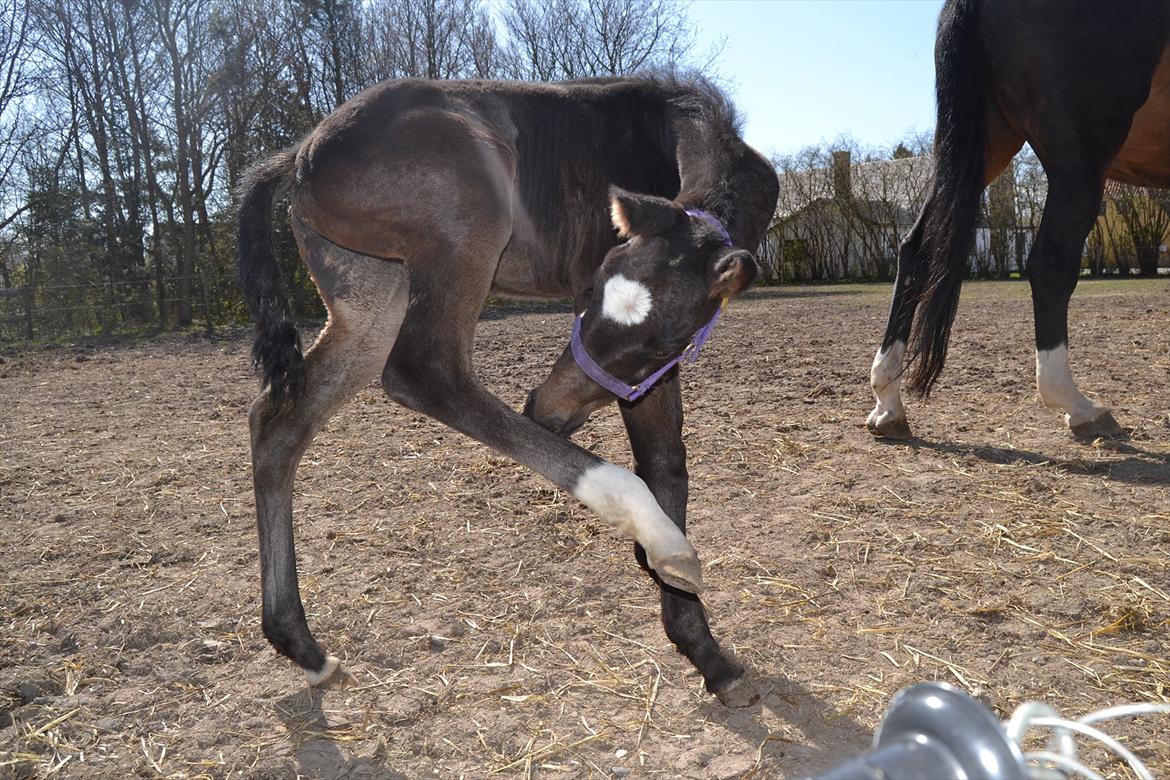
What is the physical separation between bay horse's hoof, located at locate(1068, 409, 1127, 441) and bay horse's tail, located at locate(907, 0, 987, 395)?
93 cm

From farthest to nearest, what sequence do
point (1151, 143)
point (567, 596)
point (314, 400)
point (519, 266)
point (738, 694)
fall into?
1. point (1151, 143)
2. point (567, 596)
3. point (519, 266)
4. point (314, 400)
5. point (738, 694)

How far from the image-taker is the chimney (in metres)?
26.9

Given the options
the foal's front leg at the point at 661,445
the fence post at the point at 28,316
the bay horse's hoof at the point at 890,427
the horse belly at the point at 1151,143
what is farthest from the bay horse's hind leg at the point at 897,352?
the fence post at the point at 28,316

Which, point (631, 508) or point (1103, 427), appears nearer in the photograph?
point (631, 508)

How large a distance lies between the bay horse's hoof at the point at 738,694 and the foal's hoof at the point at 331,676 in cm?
116

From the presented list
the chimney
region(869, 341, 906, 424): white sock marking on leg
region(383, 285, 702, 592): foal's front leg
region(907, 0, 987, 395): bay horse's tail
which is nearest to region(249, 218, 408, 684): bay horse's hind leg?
region(383, 285, 702, 592): foal's front leg

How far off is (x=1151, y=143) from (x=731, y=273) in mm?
4245

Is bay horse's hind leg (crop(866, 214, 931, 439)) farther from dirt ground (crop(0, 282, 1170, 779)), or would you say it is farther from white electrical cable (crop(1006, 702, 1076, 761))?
white electrical cable (crop(1006, 702, 1076, 761))

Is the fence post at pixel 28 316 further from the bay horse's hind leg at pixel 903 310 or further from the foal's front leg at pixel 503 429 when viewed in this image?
the foal's front leg at pixel 503 429

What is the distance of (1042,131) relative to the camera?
178 inches

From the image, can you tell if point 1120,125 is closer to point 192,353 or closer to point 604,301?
point 604,301

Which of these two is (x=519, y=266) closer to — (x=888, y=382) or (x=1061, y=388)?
(x=888, y=382)

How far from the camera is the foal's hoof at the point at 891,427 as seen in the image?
198 inches

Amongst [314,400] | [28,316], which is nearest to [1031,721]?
[314,400]
